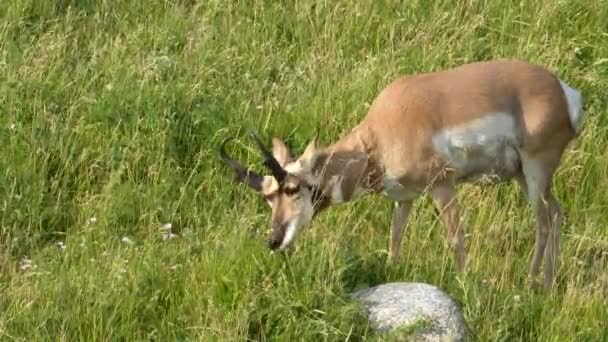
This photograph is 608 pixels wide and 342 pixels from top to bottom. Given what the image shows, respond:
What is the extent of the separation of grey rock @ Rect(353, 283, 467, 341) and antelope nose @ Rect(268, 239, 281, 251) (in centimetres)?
62

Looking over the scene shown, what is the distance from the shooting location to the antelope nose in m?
7.07

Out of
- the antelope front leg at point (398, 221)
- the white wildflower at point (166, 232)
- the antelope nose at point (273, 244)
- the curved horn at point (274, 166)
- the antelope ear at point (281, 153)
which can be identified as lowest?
the antelope front leg at point (398, 221)

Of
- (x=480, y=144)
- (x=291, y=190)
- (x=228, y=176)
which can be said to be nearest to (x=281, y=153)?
(x=291, y=190)

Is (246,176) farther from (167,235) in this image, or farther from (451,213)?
(451,213)

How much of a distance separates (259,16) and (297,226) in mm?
3375

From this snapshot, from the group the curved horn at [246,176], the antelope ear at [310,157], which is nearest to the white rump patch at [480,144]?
the antelope ear at [310,157]

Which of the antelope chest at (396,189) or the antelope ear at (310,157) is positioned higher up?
the antelope ear at (310,157)

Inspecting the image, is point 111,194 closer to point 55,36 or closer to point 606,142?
point 55,36

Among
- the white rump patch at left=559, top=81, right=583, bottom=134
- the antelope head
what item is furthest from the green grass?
the white rump patch at left=559, top=81, right=583, bottom=134

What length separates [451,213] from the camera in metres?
8.06

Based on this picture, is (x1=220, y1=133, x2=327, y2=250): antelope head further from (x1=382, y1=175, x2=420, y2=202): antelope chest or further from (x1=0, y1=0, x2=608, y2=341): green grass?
(x1=382, y1=175, x2=420, y2=202): antelope chest

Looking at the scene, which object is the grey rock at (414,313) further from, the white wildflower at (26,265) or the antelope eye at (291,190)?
the white wildflower at (26,265)

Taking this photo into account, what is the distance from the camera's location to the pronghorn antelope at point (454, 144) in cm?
812

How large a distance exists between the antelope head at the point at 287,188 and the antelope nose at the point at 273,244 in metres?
0.16
